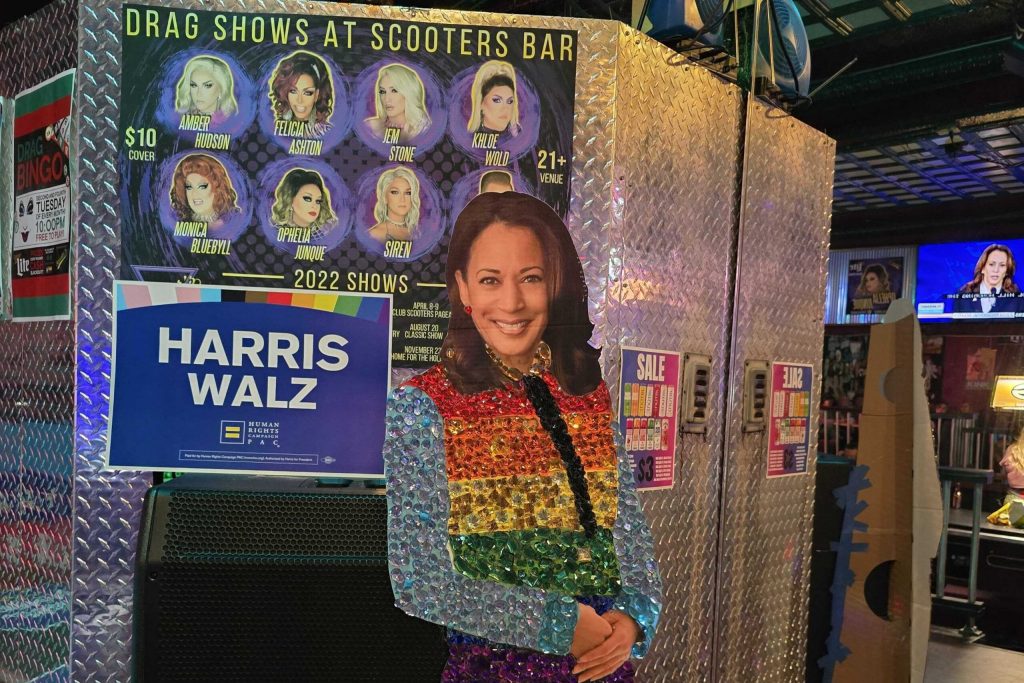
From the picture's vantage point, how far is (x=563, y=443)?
2.08 m

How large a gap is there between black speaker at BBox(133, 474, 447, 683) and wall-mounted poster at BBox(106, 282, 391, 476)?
0.18 meters

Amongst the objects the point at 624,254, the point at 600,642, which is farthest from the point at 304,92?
the point at 600,642

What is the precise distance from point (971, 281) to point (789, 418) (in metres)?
8.22

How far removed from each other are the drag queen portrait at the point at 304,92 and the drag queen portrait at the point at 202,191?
229mm

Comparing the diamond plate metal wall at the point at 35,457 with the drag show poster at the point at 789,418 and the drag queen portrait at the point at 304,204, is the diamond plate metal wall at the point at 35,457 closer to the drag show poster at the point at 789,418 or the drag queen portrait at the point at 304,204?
the drag queen portrait at the point at 304,204

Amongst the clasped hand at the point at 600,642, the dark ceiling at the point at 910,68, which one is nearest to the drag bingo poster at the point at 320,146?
the clasped hand at the point at 600,642

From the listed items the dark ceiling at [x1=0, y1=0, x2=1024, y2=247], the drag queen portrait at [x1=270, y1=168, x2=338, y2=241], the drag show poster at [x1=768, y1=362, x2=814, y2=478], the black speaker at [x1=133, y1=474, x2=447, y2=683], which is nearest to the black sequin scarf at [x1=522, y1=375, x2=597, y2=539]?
the black speaker at [x1=133, y1=474, x2=447, y2=683]

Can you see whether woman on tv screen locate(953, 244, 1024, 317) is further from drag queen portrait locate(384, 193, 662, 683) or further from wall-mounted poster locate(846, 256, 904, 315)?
drag queen portrait locate(384, 193, 662, 683)

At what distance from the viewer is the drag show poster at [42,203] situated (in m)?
2.15

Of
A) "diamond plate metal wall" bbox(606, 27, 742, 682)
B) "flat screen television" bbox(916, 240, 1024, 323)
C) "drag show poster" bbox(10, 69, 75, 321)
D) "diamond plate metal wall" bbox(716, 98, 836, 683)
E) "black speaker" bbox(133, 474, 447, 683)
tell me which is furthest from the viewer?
"flat screen television" bbox(916, 240, 1024, 323)

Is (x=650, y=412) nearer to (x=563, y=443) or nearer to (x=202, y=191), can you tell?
(x=563, y=443)

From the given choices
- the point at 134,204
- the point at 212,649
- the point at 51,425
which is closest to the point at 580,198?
the point at 134,204

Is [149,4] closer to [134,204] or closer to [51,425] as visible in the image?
[134,204]

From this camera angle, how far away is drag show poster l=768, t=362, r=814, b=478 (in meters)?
2.92
